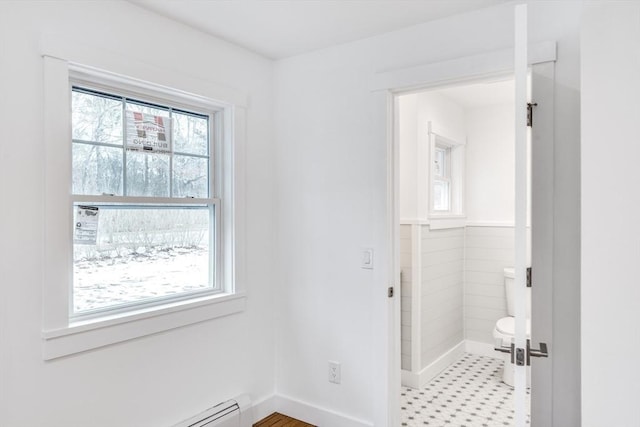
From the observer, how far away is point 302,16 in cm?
219

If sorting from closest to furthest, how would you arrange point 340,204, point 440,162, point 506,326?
point 340,204 < point 506,326 < point 440,162

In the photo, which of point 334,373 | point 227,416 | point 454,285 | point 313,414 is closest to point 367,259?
point 334,373

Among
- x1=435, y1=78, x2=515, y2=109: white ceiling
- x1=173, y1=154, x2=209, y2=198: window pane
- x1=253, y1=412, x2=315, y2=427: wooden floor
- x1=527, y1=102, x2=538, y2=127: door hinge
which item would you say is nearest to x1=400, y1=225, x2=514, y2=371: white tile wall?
x1=253, y1=412, x2=315, y2=427: wooden floor

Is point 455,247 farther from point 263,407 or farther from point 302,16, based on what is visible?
point 302,16

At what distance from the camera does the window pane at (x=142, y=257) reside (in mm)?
2006

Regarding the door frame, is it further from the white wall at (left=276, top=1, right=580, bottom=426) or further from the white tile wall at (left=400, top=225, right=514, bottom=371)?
the white tile wall at (left=400, top=225, right=514, bottom=371)

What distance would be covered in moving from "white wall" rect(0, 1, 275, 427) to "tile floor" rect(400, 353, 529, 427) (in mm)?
1047

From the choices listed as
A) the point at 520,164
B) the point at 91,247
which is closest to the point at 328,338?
the point at 91,247

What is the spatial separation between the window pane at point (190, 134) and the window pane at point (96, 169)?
373 mm

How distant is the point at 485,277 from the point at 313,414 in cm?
218

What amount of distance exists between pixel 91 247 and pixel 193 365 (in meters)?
0.86

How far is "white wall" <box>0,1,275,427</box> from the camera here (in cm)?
167
